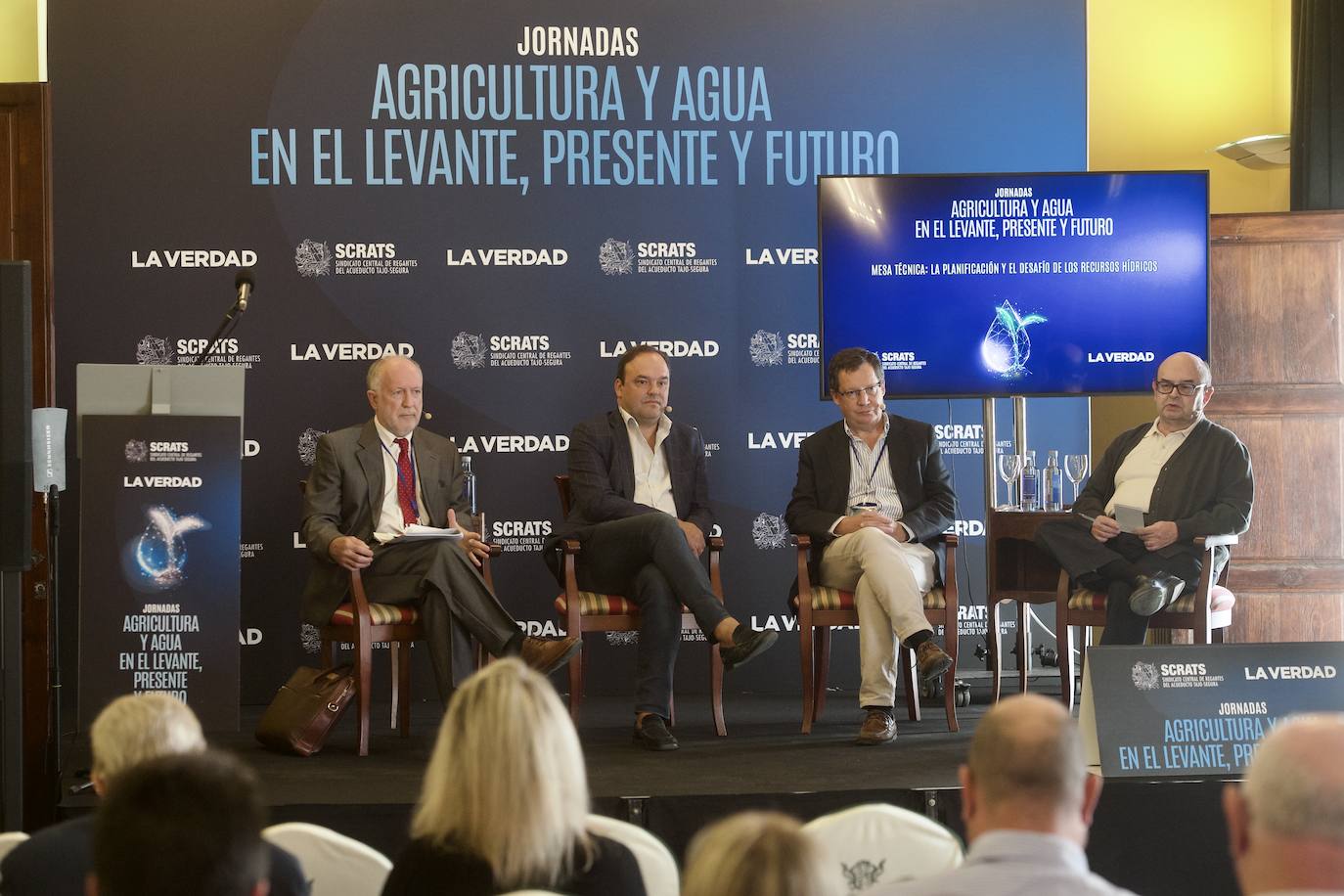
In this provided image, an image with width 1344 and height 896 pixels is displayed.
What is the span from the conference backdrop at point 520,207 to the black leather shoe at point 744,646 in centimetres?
154

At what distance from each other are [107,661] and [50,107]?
2.58m

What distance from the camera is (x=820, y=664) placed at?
5129 mm

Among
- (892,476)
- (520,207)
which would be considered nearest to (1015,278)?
(892,476)

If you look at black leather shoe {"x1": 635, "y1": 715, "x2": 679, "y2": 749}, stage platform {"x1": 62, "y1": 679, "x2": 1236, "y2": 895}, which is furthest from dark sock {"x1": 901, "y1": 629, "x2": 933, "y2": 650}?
black leather shoe {"x1": 635, "y1": 715, "x2": 679, "y2": 749}

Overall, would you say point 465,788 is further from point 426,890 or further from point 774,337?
point 774,337

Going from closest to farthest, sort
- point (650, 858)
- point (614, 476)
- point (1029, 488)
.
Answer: point (650, 858) < point (614, 476) < point (1029, 488)

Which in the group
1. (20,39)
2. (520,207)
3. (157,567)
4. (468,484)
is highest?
(20,39)

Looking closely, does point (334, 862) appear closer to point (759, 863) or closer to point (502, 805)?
point (502, 805)

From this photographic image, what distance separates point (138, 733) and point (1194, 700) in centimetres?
281

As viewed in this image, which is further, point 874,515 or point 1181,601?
point 874,515

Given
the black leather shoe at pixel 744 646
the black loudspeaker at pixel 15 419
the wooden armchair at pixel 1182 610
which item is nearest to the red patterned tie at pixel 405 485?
the black leather shoe at pixel 744 646

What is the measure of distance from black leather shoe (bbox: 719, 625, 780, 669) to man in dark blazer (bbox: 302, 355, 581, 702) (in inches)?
19.0

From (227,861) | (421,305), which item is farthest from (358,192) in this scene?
(227,861)

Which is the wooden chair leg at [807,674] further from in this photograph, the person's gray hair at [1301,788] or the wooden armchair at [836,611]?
the person's gray hair at [1301,788]
